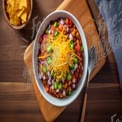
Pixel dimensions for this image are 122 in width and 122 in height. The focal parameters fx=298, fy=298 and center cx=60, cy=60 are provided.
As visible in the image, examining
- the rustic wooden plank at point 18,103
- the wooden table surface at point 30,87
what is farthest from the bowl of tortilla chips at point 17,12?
the rustic wooden plank at point 18,103

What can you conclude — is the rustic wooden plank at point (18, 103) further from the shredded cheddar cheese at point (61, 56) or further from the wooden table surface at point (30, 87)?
the shredded cheddar cheese at point (61, 56)

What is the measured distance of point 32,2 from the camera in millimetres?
882

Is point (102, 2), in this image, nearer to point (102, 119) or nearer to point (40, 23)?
point (40, 23)

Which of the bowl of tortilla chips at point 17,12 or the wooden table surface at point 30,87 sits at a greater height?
the bowl of tortilla chips at point 17,12

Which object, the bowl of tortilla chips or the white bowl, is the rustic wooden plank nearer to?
the white bowl

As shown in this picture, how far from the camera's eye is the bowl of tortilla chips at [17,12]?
0.88 m

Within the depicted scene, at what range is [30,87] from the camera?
3.01 feet

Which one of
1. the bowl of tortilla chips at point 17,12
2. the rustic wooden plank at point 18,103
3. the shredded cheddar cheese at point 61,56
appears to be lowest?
the rustic wooden plank at point 18,103

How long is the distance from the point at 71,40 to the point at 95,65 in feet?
0.32

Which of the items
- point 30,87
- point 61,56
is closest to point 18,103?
point 30,87

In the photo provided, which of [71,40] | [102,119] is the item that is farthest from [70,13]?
[102,119]

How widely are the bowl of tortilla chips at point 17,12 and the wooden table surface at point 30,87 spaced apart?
27mm

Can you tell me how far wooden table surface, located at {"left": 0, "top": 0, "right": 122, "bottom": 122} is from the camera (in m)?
0.84

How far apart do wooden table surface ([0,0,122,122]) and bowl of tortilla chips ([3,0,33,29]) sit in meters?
0.03
